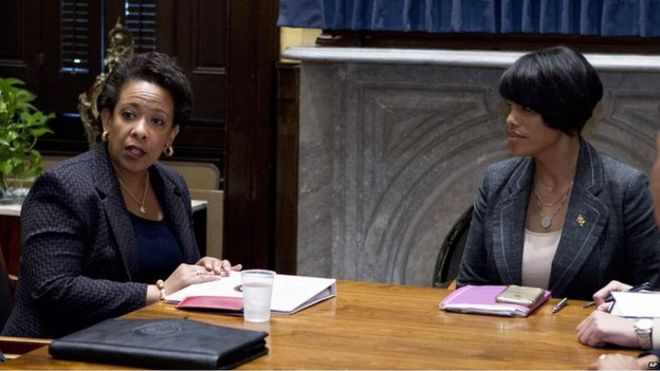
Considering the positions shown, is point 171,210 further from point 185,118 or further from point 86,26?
point 86,26

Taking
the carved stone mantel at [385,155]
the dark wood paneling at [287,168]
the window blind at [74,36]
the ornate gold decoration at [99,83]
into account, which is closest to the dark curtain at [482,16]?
the carved stone mantel at [385,155]

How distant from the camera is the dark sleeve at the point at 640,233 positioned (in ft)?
10.9

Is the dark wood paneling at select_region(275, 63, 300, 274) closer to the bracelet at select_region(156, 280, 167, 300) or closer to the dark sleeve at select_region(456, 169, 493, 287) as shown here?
the dark sleeve at select_region(456, 169, 493, 287)

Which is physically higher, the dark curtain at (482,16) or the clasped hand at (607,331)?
the dark curtain at (482,16)

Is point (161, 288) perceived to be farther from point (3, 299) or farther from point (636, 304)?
point (636, 304)

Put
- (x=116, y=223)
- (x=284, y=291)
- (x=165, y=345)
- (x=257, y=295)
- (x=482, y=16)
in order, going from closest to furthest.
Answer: (x=165, y=345) → (x=257, y=295) → (x=284, y=291) → (x=116, y=223) → (x=482, y=16)

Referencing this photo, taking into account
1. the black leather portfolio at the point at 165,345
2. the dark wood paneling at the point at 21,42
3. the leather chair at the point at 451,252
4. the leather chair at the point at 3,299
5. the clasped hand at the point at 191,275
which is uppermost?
the dark wood paneling at the point at 21,42

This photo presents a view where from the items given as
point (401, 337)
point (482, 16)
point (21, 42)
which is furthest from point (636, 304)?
point (21, 42)

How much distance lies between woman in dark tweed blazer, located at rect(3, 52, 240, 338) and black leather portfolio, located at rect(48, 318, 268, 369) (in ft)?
2.02

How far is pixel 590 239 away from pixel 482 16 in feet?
4.73

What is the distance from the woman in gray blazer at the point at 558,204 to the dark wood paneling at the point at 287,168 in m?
1.67

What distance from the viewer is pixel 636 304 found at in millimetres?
2777

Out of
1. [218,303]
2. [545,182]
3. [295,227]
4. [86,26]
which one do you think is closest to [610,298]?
[545,182]

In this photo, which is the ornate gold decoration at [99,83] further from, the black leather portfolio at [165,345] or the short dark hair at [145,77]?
the black leather portfolio at [165,345]
